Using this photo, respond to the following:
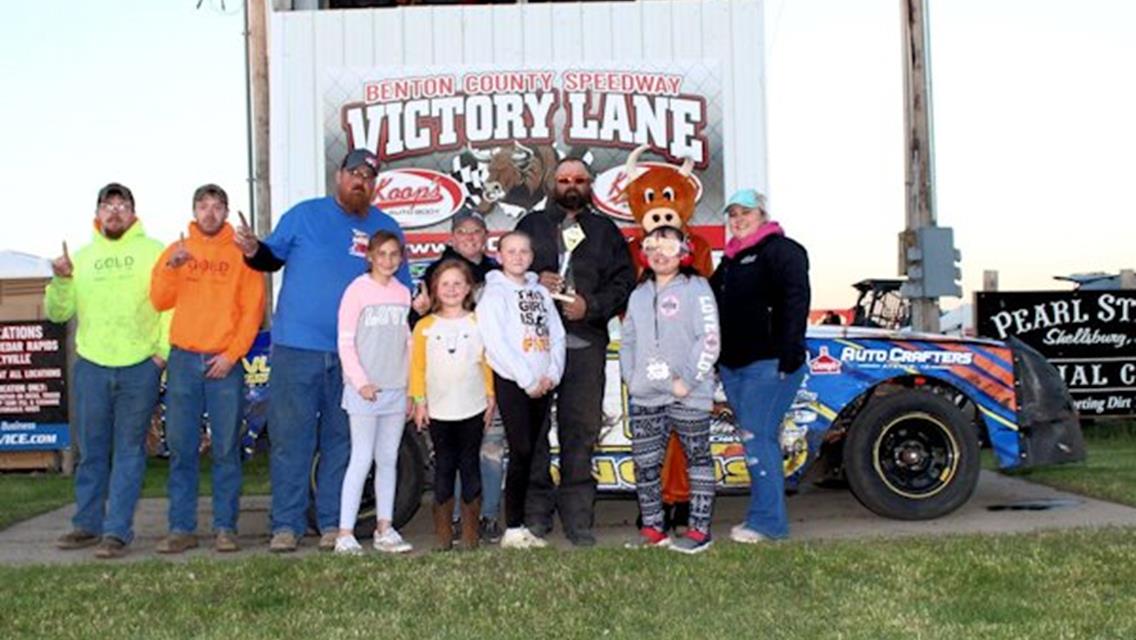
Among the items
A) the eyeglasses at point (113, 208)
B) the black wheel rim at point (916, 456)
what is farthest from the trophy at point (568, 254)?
the eyeglasses at point (113, 208)

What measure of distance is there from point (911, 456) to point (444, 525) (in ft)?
8.71

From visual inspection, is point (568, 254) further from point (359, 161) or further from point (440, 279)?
point (359, 161)

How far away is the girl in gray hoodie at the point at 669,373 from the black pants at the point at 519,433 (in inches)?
18.3

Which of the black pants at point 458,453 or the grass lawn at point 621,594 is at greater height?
the black pants at point 458,453

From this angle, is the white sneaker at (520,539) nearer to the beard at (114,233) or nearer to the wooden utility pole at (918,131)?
the beard at (114,233)

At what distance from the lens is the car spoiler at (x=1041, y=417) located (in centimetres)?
915

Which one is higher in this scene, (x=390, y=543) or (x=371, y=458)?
(x=371, y=458)

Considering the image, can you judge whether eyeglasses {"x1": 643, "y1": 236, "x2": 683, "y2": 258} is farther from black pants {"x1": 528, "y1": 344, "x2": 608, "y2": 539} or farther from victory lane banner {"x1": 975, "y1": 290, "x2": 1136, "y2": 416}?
victory lane banner {"x1": 975, "y1": 290, "x2": 1136, "y2": 416}

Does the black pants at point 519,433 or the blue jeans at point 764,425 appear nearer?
the black pants at point 519,433

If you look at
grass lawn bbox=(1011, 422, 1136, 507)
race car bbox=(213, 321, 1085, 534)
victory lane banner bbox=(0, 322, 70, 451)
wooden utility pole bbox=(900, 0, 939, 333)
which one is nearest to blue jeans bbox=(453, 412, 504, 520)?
race car bbox=(213, 321, 1085, 534)

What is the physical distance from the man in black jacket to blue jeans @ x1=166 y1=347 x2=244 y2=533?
1624 millimetres

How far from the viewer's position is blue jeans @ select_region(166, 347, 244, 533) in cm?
834

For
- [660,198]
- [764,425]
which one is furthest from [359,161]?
[764,425]

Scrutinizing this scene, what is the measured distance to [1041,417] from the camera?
30.1 ft
